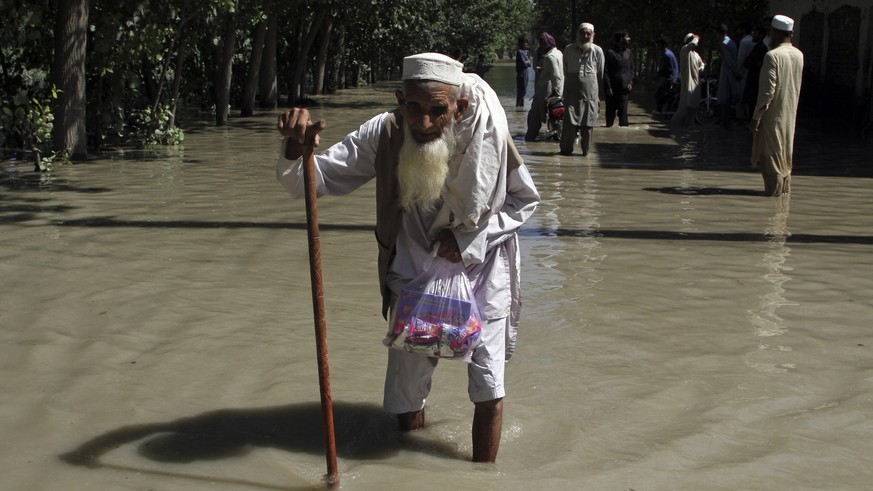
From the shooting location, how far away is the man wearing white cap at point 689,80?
1967 cm

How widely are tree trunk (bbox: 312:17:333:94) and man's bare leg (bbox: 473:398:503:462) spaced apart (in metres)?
23.5

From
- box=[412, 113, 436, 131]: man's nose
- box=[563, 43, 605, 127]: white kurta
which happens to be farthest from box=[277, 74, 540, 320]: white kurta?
A: box=[563, 43, 605, 127]: white kurta

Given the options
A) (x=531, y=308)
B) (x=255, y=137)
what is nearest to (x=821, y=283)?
(x=531, y=308)

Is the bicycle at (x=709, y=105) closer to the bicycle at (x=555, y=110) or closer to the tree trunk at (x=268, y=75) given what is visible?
the bicycle at (x=555, y=110)

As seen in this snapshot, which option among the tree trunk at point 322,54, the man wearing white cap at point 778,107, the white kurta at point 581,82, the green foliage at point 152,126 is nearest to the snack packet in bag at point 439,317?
the man wearing white cap at point 778,107

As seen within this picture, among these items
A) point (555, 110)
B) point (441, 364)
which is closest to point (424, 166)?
point (441, 364)

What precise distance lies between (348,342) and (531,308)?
125 centimetres

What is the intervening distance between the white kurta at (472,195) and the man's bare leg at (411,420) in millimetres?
628

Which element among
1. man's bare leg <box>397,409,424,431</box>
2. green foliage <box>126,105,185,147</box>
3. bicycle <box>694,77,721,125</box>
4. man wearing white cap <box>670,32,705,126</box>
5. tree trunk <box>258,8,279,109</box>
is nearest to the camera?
man's bare leg <box>397,409,424,431</box>

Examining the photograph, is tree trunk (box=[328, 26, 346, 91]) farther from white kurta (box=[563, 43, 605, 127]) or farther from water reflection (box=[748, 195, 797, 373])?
water reflection (box=[748, 195, 797, 373])

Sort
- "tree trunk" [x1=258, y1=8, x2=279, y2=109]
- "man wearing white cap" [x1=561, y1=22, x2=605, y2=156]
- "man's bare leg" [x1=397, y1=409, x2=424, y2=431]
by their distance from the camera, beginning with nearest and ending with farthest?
"man's bare leg" [x1=397, y1=409, x2=424, y2=431] → "man wearing white cap" [x1=561, y1=22, x2=605, y2=156] → "tree trunk" [x1=258, y1=8, x2=279, y2=109]

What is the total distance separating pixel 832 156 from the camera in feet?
49.0

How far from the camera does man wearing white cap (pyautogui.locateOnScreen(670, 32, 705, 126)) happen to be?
19672 millimetres

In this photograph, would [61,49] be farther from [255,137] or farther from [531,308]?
[531,308]
